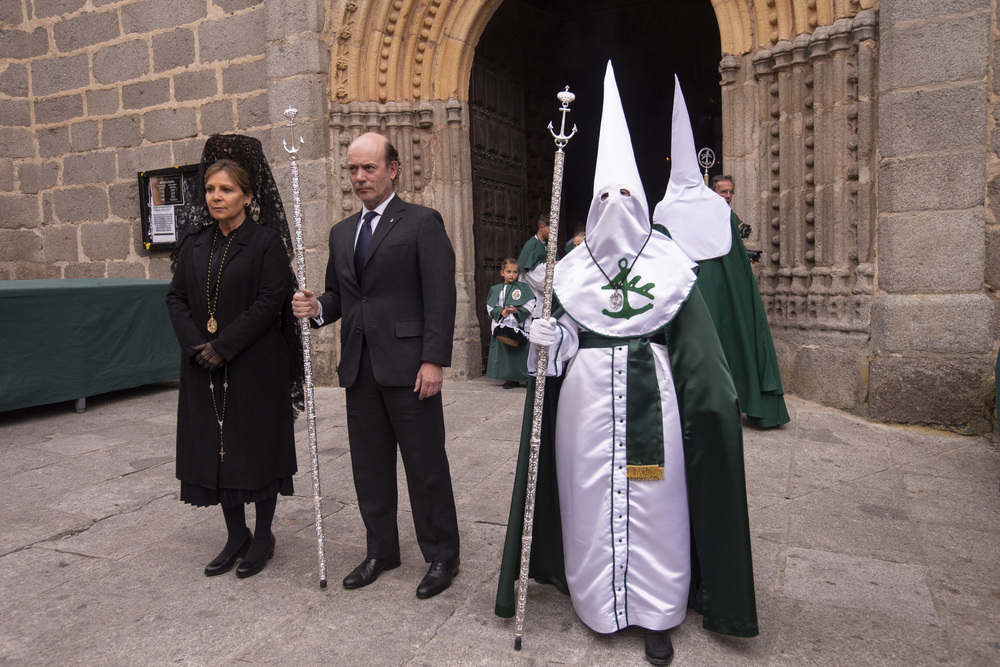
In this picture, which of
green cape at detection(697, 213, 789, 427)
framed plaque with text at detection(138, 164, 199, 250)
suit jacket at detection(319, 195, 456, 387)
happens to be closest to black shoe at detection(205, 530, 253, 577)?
suit jacket at detection(319, 195, 456, 387)

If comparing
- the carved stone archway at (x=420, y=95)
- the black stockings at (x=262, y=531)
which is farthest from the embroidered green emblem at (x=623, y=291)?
the carved stone archway at (x=420, y=95)

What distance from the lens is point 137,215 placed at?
27.9 ft

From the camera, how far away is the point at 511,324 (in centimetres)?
673

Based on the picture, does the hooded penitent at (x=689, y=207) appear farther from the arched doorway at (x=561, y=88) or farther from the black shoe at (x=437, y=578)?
the arched doorway at (x=561, y=88)

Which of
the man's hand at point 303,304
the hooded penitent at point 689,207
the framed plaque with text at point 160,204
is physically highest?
the framed plaque with text at point 160,204

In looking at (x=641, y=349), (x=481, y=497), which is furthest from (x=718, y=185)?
(x=641, y=349)

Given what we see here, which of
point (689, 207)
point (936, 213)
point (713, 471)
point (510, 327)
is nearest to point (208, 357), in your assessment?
point (713, 471)

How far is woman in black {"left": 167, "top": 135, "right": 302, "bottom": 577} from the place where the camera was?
292cm

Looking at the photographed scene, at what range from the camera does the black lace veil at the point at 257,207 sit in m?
2.98

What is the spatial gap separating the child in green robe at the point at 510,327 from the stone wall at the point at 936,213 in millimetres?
2912

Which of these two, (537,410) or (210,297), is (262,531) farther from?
(537,410)

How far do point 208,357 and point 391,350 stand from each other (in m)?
0.72

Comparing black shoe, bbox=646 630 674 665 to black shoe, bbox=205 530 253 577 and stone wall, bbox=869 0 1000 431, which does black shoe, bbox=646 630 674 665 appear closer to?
black shoe, bbox=205 530 253 577

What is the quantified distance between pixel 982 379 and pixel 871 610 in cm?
295
